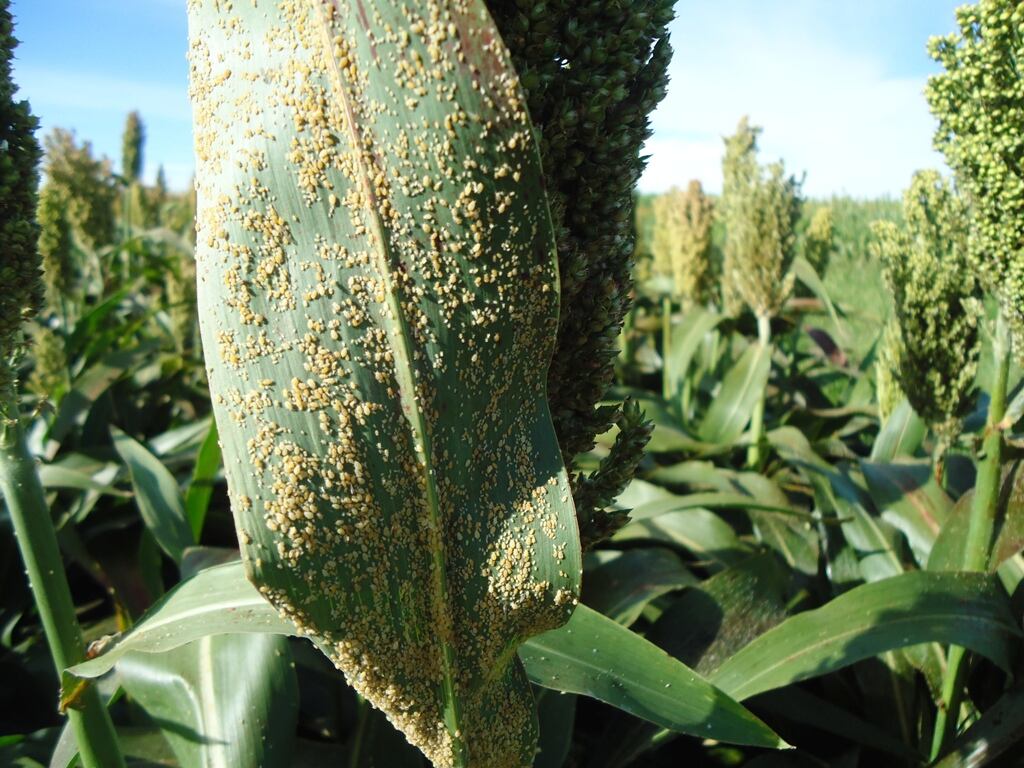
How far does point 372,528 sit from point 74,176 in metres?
5.97

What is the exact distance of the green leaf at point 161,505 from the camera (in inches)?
88.7

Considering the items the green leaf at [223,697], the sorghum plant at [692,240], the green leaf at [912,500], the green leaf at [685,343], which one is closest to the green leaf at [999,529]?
the green leaf at [912,500]

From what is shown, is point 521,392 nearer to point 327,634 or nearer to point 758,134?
point 327,634

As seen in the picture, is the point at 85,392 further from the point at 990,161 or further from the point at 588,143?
the point at 990,161

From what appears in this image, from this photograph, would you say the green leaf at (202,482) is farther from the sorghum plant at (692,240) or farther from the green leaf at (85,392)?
the sorghum plant at (692,240)

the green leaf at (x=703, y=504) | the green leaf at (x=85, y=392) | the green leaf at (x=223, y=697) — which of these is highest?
the green leaf at (x=85, y=392)

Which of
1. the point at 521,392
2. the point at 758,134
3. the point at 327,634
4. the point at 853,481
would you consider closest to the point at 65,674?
the point at 327,634

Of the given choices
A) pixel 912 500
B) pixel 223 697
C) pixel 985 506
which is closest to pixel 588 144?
pixel 223 697

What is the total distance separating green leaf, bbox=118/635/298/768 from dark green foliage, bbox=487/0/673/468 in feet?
2.95

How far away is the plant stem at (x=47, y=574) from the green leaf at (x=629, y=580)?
52.2 inches

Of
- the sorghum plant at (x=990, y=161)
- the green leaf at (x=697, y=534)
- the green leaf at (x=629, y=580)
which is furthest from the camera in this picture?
the green leaf at (x=697, y=534)

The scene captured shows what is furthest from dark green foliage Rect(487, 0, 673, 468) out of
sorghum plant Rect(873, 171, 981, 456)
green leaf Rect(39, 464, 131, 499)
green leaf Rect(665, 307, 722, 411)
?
green leaf Rect(665, 307, 722, 411)

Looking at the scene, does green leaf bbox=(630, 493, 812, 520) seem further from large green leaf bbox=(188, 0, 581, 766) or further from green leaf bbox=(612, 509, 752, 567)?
large green leaf bbox=(188, 0, 581, 766)

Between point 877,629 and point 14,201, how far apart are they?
6.08 feet
